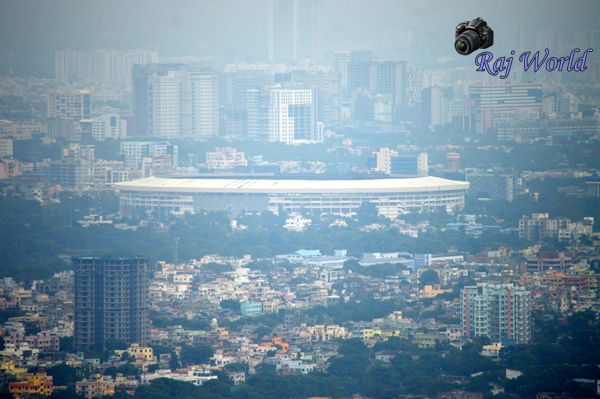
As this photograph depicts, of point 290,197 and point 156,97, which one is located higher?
point 156,97

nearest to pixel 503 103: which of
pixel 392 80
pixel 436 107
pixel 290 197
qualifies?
pixel 436 107

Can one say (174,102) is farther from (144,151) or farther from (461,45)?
(461,45)

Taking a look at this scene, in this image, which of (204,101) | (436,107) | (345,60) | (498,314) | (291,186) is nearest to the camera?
(498,314)

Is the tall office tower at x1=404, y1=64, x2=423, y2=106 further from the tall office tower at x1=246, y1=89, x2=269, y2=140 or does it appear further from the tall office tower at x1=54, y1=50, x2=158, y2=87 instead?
the tall office tower at x1=54, y1=50, x2=158, y2=87

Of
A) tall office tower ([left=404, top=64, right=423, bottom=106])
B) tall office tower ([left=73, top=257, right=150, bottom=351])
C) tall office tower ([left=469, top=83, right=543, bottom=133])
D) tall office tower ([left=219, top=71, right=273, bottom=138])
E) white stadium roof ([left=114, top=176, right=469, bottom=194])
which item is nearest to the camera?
tall office tower ([left=73, top=257, right=150, bottom=351])

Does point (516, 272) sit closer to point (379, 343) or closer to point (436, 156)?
point (379, 343)

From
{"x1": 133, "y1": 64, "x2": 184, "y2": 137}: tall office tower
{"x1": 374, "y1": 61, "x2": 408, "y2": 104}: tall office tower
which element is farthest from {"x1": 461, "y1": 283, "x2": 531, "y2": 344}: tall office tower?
{"x1": 374, "y1": 61, "x2": 408, "y2": 104}: tall office tower
